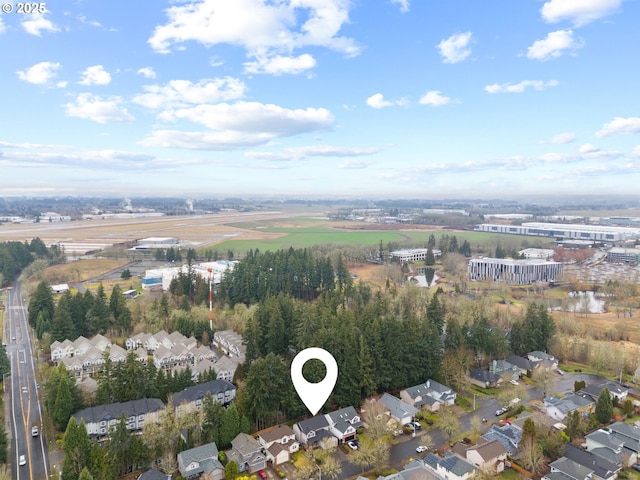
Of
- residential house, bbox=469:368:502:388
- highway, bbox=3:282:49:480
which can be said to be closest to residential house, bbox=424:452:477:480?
residential house, bbox=469:368:502:388

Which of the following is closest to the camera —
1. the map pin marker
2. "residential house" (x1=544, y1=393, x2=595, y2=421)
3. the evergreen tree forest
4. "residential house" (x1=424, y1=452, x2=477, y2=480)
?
"residential house" (x1=424, y1=452, x2=477, y2=480)

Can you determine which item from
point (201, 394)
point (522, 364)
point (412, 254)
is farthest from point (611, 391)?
point (412, 254)

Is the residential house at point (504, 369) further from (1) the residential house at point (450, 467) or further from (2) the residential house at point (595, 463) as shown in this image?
(1) the residential house at point (450, 467)

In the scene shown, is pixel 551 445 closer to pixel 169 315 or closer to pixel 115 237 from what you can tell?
pixel 169 315

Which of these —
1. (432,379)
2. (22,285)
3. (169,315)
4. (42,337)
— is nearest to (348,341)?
(432,379)

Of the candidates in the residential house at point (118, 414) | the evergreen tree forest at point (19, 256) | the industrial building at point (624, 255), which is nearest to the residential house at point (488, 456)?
the residential house at point (118, 414)

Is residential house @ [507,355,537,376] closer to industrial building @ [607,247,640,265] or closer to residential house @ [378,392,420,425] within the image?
residential house @ [378,392,420,425]
